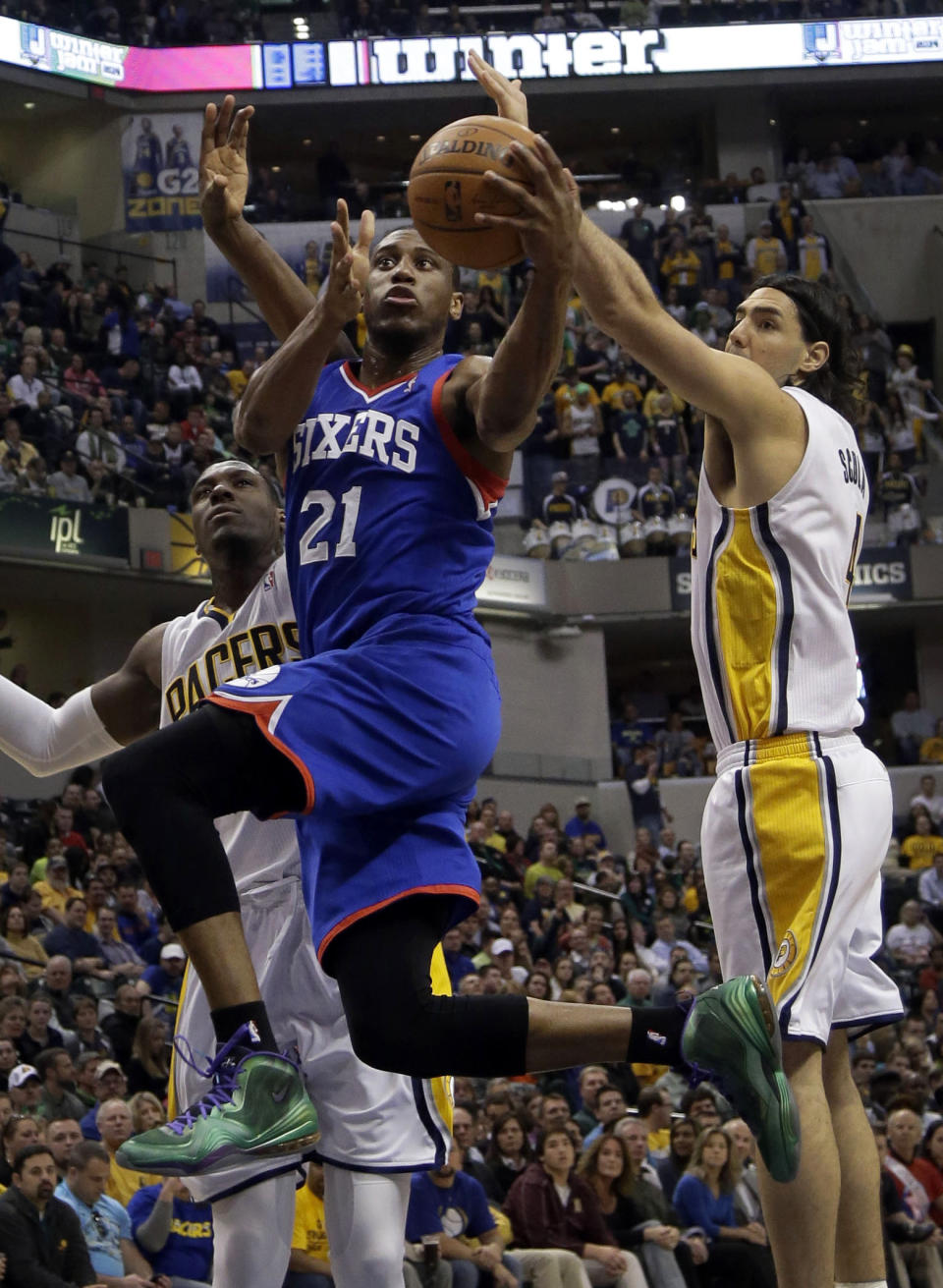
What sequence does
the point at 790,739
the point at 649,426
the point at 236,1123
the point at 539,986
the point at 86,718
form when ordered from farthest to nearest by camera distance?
the point at 649,426 < the point at 539,986 < the point at 86,718 < the point at 790,739 < the point at 236,1123

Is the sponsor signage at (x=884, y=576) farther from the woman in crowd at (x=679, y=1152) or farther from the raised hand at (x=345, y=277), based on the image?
the raised hand at (x=345, y=277)

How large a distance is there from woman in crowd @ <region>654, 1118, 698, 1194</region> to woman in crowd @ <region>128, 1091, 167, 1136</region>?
3077mm

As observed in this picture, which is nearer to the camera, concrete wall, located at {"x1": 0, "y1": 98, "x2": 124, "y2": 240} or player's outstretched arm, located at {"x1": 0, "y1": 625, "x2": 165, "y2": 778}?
player's outstretched arm, located at {"x1": 0, "y1": 625, "x2": 165, "y2": 778}

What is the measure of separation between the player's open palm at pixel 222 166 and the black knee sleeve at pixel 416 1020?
1.86 meters

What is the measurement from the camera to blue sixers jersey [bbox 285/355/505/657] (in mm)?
4312

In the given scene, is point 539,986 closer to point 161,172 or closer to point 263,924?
point 263,924

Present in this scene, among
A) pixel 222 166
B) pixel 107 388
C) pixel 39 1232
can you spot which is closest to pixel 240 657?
pixel 222 166

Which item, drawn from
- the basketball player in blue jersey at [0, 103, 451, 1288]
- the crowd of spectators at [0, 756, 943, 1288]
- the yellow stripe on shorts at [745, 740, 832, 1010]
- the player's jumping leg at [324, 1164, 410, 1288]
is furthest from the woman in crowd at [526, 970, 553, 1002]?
the yellow stripe on shorts at [745, 740, 832, 1010]

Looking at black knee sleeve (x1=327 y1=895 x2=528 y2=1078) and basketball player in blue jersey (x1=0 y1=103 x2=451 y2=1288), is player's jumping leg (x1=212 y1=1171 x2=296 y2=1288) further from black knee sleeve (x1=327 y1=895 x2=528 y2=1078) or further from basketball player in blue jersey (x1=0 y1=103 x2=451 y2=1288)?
black knee sleeve (x1=327 y1=895 x2=528 y2=1078)

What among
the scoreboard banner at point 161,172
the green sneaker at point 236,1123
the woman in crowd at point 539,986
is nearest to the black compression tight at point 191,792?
the green sneaker at point 236,1123

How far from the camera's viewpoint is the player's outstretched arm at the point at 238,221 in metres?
4.70

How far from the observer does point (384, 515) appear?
432cm

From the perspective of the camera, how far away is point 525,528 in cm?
2441

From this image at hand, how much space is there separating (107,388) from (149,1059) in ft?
→ 43.6
